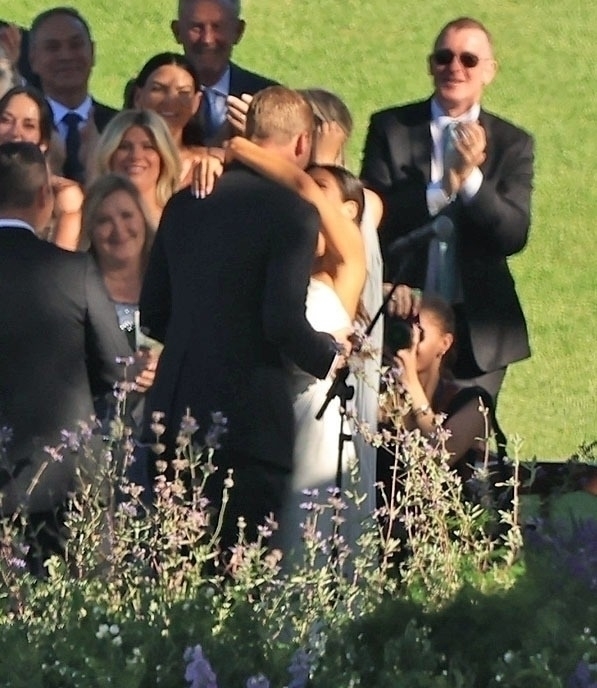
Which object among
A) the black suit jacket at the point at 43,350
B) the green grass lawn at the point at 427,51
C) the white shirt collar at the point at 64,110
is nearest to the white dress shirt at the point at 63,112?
the white shirt collar at the point at 64,110

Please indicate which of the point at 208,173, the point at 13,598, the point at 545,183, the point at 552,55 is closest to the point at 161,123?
the point at 208,173

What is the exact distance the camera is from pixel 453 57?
23.2ft

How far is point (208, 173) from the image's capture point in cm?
554

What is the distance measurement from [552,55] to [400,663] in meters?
14.6

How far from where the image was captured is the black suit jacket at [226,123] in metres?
6.95

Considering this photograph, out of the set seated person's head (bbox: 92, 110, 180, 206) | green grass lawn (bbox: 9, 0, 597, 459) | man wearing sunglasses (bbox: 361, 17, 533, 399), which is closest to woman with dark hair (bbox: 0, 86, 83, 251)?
seated person's head (bbox: 92, 110, 180, 206)

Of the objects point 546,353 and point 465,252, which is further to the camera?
point 546,353

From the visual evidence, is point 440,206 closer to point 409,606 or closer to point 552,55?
point 409,606

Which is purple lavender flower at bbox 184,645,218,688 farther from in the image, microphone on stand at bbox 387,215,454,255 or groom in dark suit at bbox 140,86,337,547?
microphone on stand at bbox 387,215,454,255

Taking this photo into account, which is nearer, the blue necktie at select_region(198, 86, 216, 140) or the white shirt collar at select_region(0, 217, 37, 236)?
the white shirt collar at select_region(0, 217, 37, 236)

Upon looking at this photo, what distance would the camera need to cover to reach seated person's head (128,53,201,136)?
6.82 m

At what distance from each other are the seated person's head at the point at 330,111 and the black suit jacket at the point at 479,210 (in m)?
0.61

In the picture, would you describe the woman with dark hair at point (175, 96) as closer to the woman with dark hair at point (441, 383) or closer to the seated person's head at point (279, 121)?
the woman with dark hair at point (441, 383)

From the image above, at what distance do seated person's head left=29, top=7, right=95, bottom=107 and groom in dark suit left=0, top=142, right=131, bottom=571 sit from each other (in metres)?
2.33
